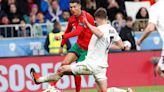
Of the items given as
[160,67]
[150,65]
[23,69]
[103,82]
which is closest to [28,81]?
[23,69]

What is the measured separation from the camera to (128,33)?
22.2 meters

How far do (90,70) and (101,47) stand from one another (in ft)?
1.59

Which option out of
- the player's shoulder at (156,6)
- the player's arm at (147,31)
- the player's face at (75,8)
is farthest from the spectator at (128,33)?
the player's arm at (147,31)

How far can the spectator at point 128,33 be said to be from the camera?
72.5 ft

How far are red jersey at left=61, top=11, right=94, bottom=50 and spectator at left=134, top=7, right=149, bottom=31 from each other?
7029mm

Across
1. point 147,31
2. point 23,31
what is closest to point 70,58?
point 147,31

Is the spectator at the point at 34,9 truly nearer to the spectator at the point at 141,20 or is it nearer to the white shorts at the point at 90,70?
the spectator at the point at 141,20

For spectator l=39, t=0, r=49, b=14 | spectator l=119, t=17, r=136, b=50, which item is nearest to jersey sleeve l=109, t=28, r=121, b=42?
spectator l=119, t=17, r=136, b=50

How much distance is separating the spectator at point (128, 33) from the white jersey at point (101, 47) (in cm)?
708

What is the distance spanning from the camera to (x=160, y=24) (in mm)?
12914

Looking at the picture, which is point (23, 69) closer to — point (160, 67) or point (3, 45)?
point (3, 45)

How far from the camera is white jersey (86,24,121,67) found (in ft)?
48.4

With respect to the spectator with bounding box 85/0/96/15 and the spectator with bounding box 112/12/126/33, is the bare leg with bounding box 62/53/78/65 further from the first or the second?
the spectator with bounding box 85/0/96/15

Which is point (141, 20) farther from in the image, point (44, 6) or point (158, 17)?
point (158, 17)
